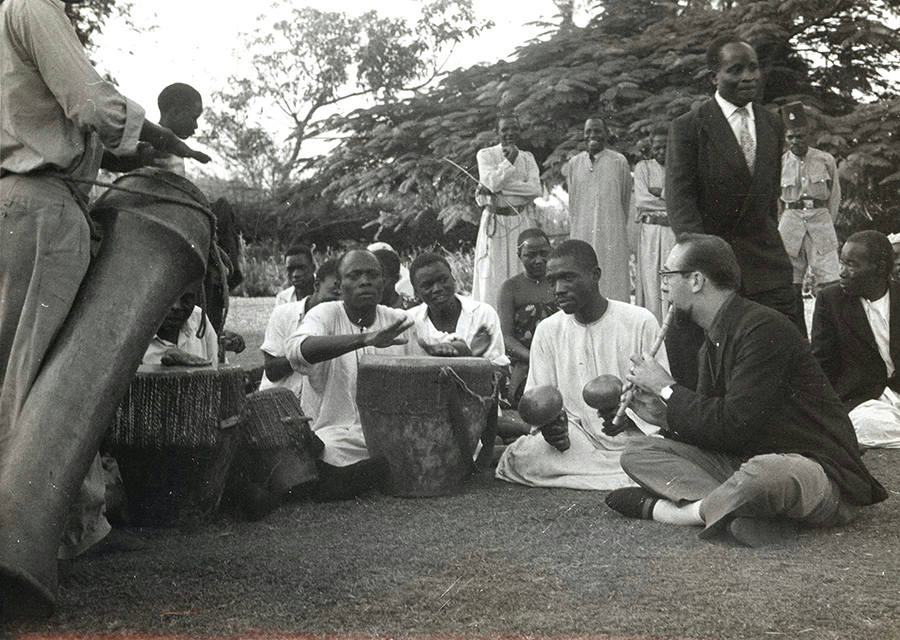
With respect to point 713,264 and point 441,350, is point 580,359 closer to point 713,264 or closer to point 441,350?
point 441,350

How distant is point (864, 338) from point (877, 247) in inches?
24.0

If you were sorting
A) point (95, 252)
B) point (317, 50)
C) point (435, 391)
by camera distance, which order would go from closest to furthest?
point (95, 252)
point (435, 391)
point (317, 50)

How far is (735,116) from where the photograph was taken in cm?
479

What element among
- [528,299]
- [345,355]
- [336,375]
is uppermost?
[528,299]

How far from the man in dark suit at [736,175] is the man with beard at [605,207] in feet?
14.2

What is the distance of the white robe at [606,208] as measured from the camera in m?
9.24

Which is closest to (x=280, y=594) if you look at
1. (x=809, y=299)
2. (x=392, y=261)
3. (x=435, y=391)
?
(x=435, y=391)

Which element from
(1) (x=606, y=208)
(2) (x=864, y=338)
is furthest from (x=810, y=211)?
(2) (x=864, y=338)

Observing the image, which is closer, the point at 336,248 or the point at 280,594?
the point at 280,594

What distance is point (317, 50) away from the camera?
7926mm

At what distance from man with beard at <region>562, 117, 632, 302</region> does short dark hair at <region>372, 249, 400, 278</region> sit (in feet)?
7.55

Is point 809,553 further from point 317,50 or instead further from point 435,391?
point 317,50

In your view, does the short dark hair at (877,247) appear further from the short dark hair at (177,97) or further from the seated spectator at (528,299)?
the short dark hair at (177,97)

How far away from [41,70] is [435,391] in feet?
7.43
